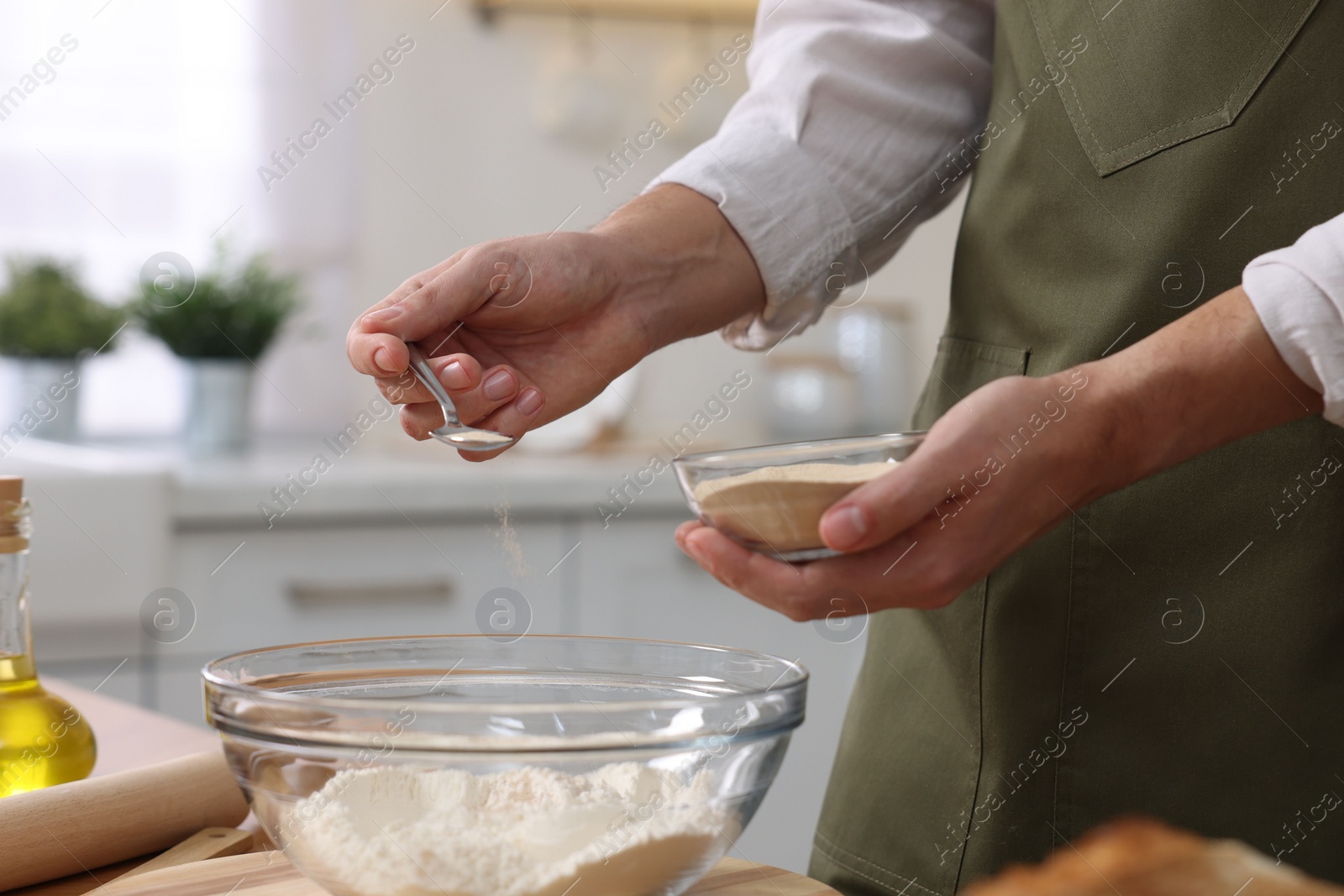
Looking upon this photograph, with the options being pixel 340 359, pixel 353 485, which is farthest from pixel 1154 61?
pixel 340 359

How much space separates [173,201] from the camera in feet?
6.91

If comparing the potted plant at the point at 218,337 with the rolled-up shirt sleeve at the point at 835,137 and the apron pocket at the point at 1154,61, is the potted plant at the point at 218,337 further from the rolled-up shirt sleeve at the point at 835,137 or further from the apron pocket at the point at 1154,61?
the apron pocket at the point at 1154,61

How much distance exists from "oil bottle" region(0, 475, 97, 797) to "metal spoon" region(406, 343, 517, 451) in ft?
0.68

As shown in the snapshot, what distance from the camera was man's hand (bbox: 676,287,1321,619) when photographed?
21.3 inches

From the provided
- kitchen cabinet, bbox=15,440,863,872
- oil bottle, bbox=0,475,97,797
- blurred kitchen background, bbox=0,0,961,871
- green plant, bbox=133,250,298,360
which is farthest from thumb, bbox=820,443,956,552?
green plant, bbox=133,250,298,360

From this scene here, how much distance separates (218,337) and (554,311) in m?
1.31

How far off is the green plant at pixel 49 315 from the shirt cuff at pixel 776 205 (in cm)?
133

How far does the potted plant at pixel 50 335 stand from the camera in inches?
71.8

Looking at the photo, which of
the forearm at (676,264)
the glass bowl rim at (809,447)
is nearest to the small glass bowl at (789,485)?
the glass bowl rim at (809,447)

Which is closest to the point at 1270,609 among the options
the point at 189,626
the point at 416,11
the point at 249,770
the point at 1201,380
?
the point at 1201,380

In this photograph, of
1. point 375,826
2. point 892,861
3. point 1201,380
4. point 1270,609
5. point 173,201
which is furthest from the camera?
point 173,201

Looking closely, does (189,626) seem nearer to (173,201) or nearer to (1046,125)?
(173,201)

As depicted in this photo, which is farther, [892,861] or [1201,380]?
[892,861]

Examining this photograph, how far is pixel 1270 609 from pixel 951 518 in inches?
10.4
